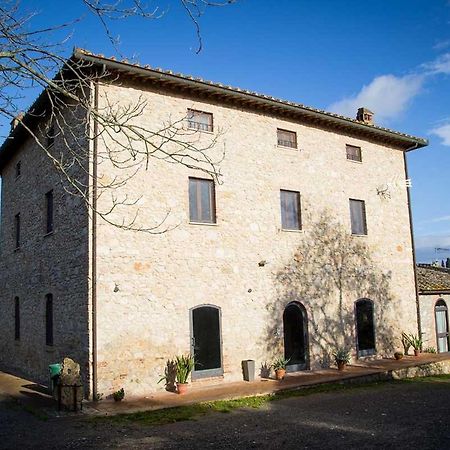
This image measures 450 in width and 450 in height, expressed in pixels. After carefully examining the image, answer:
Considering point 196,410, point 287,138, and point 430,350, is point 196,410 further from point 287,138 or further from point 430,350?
point 430,350

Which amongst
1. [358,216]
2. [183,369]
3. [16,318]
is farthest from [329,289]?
[16,318]

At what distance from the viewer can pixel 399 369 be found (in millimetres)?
13727

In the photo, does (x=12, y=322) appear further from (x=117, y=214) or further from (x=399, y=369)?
(x=399, y=369)

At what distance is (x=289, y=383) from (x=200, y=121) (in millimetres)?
7279

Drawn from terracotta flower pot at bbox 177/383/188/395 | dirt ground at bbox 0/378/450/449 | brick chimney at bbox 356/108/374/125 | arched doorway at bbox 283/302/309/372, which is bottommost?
dirt ground at bbox 0/378/450/449

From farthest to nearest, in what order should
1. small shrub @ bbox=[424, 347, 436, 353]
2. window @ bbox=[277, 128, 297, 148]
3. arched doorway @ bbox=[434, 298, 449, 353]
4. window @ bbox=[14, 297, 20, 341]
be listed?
1. arched doorway @ bbox=[434, 298, 449, 353]
2. small shrub @ bbox=[424, 347, 436, 353]
3. window @ bbox=[14, 297, 20, 341]
4. window @ bbox=[277, 128, 297, 148]

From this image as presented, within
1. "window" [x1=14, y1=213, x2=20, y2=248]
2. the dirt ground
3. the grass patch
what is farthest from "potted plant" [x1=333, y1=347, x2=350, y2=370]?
"window" [x1=14, y1=213, x2=20, y2=248]

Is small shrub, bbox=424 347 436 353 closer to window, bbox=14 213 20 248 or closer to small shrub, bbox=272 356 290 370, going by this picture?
small shrub, bbox=272 356 290 370

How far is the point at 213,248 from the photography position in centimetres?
1247

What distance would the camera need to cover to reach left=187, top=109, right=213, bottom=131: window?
1284cm

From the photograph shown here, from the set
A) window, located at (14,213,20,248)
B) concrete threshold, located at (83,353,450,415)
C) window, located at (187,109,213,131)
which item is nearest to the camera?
concrete threshold, located at (83,353,450,415)

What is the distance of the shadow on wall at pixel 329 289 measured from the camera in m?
13.7

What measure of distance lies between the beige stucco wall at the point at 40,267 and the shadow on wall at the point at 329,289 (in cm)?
519

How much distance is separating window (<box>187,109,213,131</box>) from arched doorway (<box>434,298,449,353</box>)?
11681 millimetres
